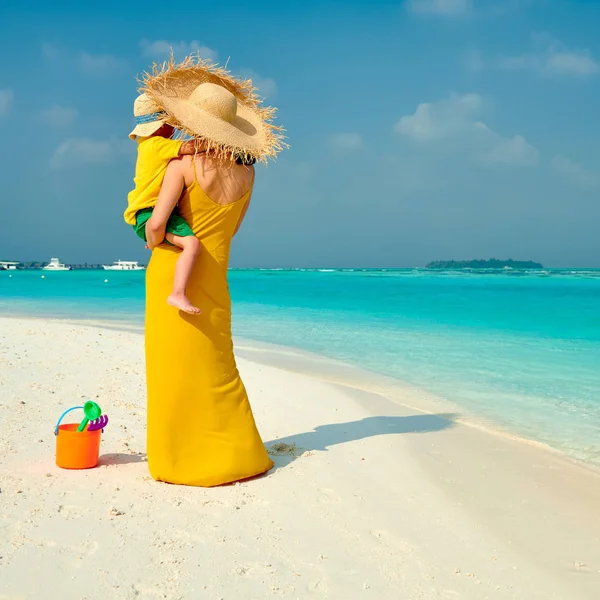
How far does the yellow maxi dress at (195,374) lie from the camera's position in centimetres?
367

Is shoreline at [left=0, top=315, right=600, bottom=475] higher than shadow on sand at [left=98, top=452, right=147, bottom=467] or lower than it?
lower

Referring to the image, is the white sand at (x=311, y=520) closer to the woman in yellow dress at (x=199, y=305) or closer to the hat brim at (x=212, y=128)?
the woman in yellow dress at (x=199, y=305)

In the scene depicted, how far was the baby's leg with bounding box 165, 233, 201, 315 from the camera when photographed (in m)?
3.57

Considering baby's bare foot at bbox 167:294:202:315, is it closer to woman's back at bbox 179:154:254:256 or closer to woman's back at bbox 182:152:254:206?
woman's back at bbox 179:154:254:256

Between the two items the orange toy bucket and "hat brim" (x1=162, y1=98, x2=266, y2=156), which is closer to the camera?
"hat brim" (x1=162, y1=98, x2=266, y2=156)

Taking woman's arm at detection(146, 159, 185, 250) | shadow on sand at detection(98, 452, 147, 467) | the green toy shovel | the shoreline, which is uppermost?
woman's arm at detection(146, 159, 185, 250)

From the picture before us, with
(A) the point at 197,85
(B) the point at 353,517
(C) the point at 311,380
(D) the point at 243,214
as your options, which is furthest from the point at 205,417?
(C) the point at 311,380

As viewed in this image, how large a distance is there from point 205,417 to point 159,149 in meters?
1.60

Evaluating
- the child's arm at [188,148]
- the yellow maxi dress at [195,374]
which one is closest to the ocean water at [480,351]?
the yellow maxi dress at [195,374]

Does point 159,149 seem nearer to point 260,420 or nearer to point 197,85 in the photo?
point 197,85

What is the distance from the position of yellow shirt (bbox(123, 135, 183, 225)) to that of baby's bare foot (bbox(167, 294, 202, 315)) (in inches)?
22.3

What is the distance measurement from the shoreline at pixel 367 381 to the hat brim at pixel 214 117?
344 cm

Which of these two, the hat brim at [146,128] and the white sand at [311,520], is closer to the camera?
the white sand at [311,520]

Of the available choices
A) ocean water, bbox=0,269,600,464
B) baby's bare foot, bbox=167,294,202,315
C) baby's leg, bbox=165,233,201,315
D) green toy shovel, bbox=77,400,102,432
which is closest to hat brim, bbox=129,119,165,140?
baby's leg, bbox=165,233,201,315
